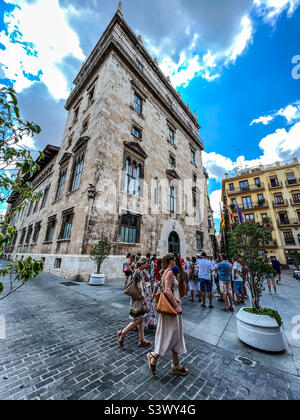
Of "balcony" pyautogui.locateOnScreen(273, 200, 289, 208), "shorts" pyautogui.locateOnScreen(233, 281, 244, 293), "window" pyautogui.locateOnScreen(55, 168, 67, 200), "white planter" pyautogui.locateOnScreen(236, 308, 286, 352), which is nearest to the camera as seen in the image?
"white planter" pyautogui.locateOnScreen(236, 308, 286, 352)

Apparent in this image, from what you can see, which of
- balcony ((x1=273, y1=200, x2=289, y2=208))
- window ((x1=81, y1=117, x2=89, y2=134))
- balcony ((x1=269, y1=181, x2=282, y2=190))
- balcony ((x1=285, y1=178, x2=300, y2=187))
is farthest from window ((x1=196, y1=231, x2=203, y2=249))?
balcony ((x1=285, y1=178, x2=300, y2=187))

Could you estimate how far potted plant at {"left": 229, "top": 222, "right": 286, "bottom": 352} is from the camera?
3.14m

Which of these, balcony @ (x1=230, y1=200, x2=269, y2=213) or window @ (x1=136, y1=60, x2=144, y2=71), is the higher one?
window @ (x1=136, y1=60, x2=144, y2=71)

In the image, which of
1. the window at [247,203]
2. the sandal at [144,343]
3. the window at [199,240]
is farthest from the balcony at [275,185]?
the sandal at [144,343]

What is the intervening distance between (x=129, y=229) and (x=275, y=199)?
101ft

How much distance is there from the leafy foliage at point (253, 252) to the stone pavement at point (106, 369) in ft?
4.65

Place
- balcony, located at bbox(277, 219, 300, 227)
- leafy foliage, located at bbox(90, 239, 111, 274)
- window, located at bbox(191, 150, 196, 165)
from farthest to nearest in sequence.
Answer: balcony, located at bbox(277, 219, 300, 227) < window, located at bbox(191, 150, 196, 165) < leafy foliage, located at bbox(90, 239, 111, 274)

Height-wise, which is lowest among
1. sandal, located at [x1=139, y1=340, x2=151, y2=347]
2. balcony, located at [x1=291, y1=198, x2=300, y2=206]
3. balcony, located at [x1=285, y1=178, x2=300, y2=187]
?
sandal, located at [x1=139, y1=340, x2=151, y2=347]

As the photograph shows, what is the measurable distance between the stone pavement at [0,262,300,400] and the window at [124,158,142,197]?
9.44 m

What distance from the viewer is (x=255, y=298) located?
387 cm

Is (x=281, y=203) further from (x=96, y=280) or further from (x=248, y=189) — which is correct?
(x=96, y=280)

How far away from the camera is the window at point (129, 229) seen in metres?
11.3

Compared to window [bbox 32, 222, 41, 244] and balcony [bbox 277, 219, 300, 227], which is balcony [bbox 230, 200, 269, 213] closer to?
balcony [bbox 277, 219, 300, 227]
